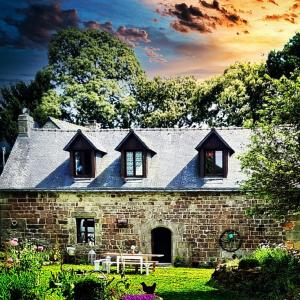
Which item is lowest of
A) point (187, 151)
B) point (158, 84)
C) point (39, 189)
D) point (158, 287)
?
point (158, 287)

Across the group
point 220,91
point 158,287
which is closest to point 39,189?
point 158,287

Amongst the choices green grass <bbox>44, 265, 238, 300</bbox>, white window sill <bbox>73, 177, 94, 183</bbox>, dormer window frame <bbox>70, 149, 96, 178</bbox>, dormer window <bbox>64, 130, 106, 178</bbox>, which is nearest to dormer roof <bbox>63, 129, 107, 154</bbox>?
dormer window <bbox>64, 130, 106, 178</bbox>

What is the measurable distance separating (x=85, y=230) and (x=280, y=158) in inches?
411

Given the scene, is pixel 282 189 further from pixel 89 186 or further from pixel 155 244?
pixel 89 186

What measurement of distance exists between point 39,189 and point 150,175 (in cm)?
531

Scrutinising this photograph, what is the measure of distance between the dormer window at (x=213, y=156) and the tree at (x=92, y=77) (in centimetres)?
1826

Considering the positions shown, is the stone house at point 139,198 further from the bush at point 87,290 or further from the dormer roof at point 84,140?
the bush at point 87,290

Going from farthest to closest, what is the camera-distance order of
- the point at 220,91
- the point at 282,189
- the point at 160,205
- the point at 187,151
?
the point at 220,91, the point at 187,151, the point at 160,205, the point at 282,189

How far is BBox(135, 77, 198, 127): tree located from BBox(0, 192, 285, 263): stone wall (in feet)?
60.9

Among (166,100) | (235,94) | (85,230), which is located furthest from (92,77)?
(85,230)

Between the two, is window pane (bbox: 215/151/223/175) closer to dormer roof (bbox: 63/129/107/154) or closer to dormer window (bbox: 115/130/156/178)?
dormer window (bbox: 115/130/156/178)

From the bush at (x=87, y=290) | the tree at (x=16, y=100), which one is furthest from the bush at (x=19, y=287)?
the tree at (x=16, y=100)

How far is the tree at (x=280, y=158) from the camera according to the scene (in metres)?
13.5

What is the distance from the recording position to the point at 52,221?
2066cm
